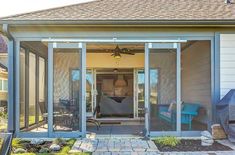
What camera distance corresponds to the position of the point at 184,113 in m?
8.61

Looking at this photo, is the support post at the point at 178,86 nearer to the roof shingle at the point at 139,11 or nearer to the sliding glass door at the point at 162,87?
the sliding glass door at the point at 162,87

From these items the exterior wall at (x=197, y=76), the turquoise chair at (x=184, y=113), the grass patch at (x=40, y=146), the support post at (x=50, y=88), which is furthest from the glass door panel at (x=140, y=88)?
the grass patch at (x=40, y=146)

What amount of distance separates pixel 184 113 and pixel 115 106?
512 cm

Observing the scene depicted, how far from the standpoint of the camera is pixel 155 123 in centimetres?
817

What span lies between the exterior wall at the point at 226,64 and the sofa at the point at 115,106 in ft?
18.4

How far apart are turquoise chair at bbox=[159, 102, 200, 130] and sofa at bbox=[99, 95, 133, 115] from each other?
420cm

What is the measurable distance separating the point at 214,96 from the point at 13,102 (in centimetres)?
513

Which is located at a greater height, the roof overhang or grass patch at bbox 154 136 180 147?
the roof overhang

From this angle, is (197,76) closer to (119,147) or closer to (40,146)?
(119,147)

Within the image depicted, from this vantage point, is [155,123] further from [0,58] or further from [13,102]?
[0,58]

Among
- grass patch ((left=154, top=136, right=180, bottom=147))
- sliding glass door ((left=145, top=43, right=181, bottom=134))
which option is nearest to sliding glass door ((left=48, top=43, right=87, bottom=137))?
sliding glass door ((left=145, top=43, right=181, bottom=134))

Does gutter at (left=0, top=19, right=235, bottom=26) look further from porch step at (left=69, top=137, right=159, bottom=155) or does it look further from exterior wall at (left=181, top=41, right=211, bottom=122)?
porch step at (left=69, top=137, right=159, bottom=155)

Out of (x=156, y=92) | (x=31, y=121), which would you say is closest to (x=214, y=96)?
(x=156, y=92)

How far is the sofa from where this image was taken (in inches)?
522
